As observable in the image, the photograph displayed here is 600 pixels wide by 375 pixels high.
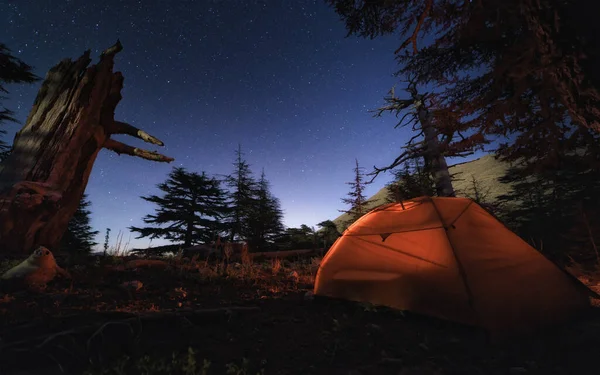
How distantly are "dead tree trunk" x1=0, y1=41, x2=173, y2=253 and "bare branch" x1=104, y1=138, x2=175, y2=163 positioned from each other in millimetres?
273

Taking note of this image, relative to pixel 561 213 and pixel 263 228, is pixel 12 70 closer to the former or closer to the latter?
pixel 263 228

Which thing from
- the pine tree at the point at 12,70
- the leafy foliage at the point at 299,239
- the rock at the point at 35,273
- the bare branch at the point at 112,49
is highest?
the pine tree at the point at 12,70

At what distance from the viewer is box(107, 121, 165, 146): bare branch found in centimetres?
844

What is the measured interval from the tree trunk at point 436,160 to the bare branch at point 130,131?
10535 mm

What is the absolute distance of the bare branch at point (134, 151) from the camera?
874cm

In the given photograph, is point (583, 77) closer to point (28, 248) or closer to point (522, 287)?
point (522, 287)

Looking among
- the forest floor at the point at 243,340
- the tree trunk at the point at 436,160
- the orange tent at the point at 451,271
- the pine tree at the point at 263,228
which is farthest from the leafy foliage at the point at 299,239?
the forest floor at the point at 243,340

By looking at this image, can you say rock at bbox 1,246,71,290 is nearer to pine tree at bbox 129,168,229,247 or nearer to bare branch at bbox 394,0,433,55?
bare branch at bbox 394,0,433,55

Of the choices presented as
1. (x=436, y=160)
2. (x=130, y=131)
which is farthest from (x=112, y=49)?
(x=436, y=160)

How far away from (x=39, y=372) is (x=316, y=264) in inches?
260

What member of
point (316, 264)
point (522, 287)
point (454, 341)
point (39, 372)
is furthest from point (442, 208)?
point (39, 372)

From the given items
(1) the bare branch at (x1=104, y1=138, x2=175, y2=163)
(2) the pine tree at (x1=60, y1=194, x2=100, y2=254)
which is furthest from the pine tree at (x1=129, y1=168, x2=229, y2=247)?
(1) the bare branch at (x1=104, y1=138, x2=175, y2=163)

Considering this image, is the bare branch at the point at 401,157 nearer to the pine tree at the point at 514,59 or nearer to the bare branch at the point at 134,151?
the pine tree at the point at 514,59

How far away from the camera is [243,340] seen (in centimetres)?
320
